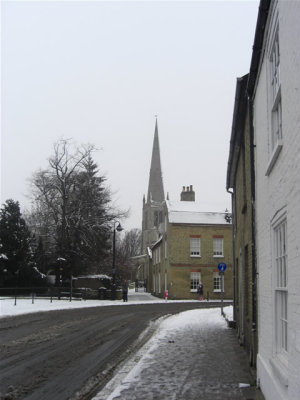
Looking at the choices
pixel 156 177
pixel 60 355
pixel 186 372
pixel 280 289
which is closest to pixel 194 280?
pixel 60 355

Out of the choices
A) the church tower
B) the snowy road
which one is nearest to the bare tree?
the snowy road

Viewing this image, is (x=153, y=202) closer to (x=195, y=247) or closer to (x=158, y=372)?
(x=195, y=247)

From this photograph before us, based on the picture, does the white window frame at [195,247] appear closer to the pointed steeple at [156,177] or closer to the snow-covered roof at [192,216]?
the snow-covered roof at [192,216]

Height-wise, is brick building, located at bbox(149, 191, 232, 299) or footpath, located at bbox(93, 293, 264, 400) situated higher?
brick building, located at bbox(149, 191, 232, 299)

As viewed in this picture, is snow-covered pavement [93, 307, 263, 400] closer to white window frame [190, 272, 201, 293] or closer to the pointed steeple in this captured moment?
white window frame [190, 272, 201, 293]

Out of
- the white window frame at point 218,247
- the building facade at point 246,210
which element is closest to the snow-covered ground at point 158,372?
the building facade at point 246,210

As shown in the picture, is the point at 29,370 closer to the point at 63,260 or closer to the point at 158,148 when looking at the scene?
the point at 63,260

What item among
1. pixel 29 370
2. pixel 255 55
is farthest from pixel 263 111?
pixel 29 370

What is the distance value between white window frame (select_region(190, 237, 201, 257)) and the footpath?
2825cm

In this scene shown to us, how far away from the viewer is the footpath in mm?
7000

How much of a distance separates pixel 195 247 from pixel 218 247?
6.76 ft

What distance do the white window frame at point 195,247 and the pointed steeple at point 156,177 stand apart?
210 ft

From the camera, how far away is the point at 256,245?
8.07 meters

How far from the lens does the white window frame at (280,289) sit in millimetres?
5559
